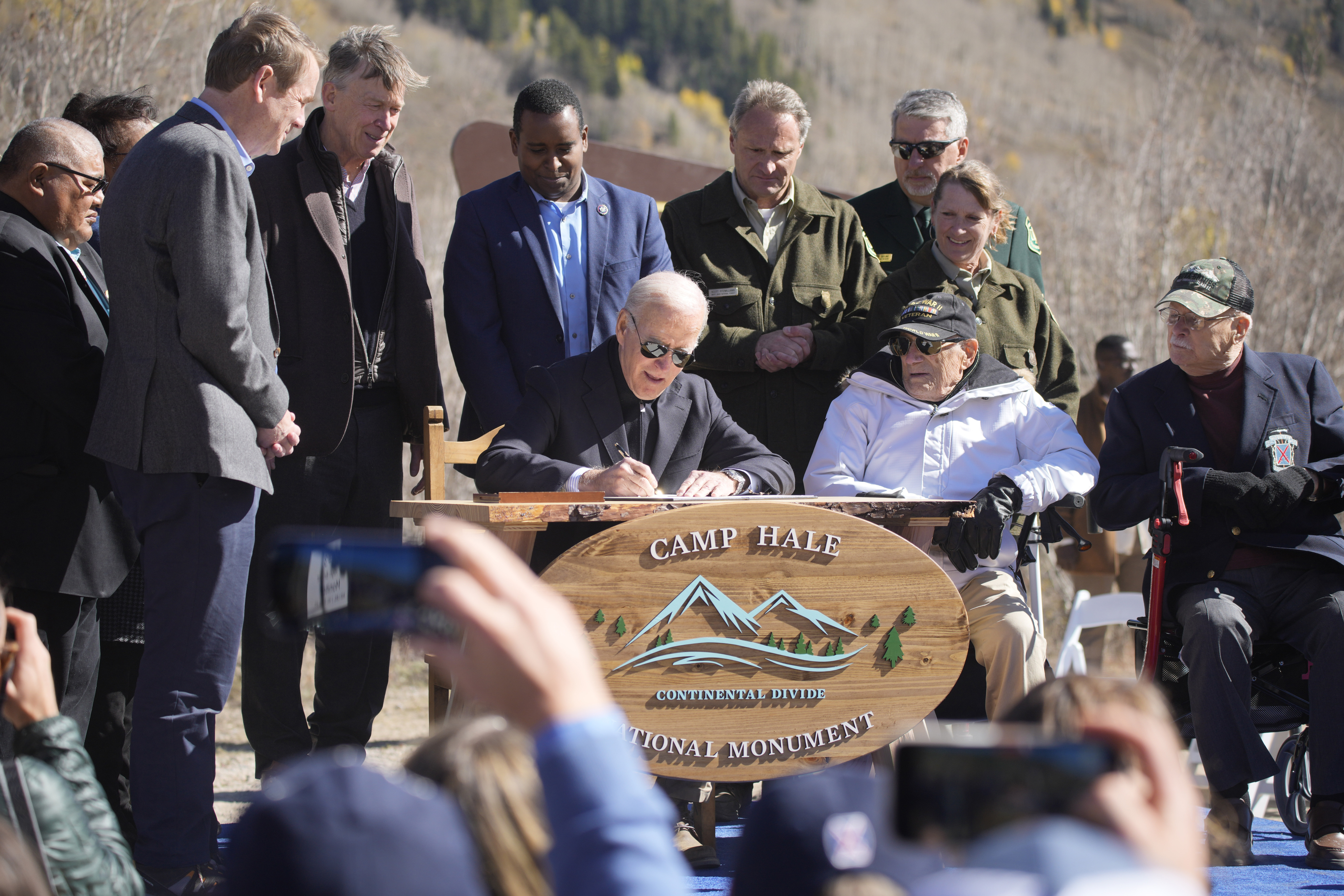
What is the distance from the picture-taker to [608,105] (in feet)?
135

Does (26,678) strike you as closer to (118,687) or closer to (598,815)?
(598,815)

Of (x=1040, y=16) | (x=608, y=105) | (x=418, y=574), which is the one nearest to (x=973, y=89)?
(x=1040, y=16)

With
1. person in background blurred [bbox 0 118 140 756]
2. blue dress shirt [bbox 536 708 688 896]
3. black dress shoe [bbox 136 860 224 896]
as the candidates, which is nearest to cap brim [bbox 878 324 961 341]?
person in background blurred [bbox 0 118 140 756]

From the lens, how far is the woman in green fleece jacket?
1.70m

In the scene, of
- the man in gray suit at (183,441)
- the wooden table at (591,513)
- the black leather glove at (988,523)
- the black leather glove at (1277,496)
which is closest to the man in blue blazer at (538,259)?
the wooden table at (591,513)

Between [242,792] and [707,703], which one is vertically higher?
[707,703]

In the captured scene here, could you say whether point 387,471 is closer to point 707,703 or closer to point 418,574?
point 707,703

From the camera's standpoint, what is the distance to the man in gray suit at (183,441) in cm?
316

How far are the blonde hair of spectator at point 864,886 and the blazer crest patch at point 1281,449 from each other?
3.43 metres

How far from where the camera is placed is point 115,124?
4.45m

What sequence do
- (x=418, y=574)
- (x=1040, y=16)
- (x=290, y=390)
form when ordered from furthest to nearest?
(x=1040, y=16) → (x=290, y=390) → (x=418, y=574)

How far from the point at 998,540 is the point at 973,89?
4412 cm

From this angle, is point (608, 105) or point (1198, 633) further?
point (608, 105)

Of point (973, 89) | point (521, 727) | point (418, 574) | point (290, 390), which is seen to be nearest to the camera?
point (521, 727)
